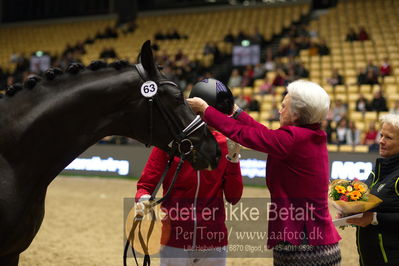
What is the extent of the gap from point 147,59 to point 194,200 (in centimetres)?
89

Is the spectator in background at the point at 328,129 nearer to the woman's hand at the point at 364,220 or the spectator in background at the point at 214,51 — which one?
the spectator in background at the point at 214,51

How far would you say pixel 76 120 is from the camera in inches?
90.2

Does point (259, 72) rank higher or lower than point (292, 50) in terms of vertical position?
lower

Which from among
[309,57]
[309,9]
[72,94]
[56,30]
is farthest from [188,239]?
[56,30]

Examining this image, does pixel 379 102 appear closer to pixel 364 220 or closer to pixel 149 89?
pixel 364 220

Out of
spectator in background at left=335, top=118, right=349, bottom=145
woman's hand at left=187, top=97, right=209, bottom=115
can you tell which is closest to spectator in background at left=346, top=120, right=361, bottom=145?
spectator in background at left=335, top=118, right=349, bottom=145

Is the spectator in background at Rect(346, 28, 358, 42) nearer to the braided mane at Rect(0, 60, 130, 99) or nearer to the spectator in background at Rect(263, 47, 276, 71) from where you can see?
the spectator in background at Rect(263, 47, 276, 71)

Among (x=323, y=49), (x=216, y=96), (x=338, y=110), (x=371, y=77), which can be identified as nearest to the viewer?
(x=216, y=96)

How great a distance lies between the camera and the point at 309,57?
46.5ft

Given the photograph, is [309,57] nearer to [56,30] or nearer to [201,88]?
[201,88]

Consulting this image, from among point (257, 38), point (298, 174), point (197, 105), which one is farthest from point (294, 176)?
point (257, 38)

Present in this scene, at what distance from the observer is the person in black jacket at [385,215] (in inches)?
108

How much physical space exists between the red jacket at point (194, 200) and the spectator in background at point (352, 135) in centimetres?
797

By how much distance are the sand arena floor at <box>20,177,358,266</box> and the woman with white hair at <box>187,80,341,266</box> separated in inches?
116
